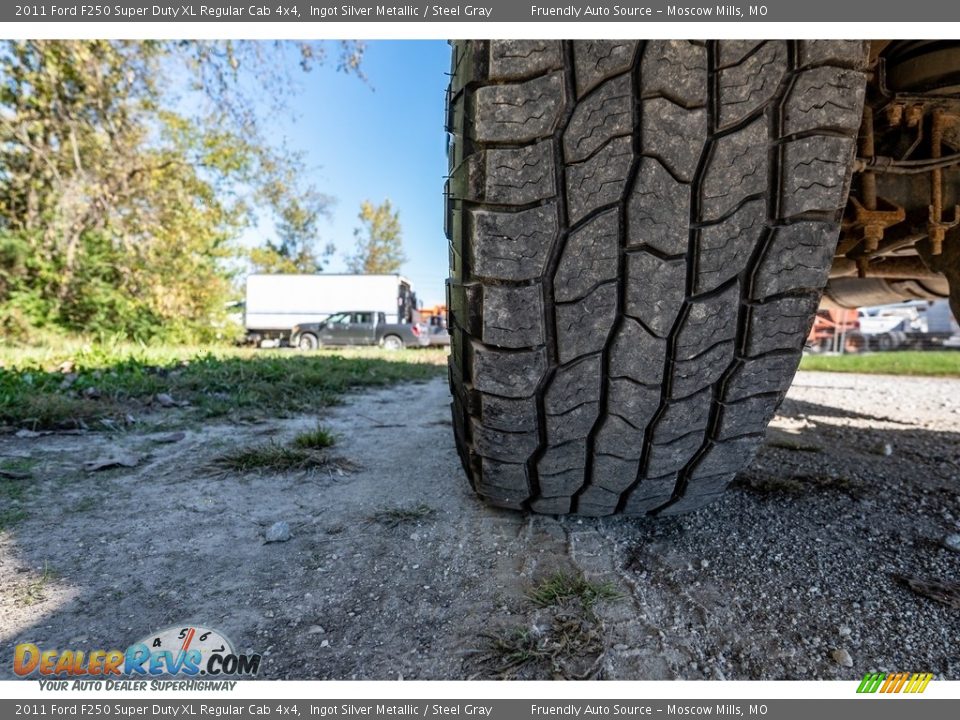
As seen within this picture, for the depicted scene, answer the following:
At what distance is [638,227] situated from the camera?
0.85 m

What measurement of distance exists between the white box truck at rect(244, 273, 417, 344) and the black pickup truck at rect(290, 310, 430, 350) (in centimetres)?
297

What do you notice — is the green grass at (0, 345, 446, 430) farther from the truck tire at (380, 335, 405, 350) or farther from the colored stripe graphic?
the truck tire at (380, 335, 405, 350)

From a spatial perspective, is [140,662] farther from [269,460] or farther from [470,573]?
[269,460]

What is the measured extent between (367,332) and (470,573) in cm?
1418

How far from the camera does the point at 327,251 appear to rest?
26078 millimetres

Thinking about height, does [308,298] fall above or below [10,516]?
above

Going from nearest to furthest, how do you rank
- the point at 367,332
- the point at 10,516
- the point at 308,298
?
the point at 10,516 → the point at 367,332 → the point at 308,298

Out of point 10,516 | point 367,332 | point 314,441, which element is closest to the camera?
point 10,516

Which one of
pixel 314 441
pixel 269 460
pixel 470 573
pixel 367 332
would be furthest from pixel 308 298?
pixel 470 573

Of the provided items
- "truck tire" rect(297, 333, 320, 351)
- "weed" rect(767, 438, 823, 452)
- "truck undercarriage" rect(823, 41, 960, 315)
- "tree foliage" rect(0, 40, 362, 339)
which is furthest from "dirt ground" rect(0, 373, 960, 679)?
"truck tire" rect(297, 333, 320, 351)

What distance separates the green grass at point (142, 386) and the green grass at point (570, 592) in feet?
6.35

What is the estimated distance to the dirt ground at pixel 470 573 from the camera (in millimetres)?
737
